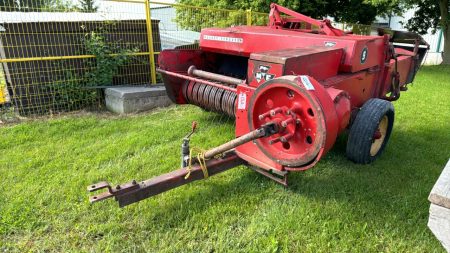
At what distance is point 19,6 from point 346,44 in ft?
16.2

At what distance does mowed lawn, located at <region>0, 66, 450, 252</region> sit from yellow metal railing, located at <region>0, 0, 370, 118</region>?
46.5 inches

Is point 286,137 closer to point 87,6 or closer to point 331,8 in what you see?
point 87,6

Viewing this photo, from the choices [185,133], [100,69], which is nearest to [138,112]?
[100,69]

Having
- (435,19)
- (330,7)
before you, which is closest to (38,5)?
(330,7)

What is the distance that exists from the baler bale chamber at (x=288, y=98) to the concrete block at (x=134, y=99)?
111 cm

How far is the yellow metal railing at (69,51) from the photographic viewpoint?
5.17m

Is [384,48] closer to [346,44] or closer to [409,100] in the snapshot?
[346,44]

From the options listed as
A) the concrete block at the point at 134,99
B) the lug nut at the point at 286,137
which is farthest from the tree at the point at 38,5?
the lug nut at the point at 286,137

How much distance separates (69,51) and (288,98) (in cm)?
462

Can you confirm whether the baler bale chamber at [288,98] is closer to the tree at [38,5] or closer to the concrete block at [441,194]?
the concrete block at [441,194]

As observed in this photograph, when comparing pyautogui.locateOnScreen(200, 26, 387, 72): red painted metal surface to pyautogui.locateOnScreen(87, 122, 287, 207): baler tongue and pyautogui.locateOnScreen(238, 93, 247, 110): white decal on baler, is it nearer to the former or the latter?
pyautogui.locateOnScreen(238, 93, 247, 110): white decal on baler

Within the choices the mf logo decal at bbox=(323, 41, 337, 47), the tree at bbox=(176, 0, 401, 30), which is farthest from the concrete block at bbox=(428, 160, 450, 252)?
the tree at bbox=(176, 0, 401, 30)

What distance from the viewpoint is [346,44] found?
326 centimetres

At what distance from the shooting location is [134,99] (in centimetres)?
557
